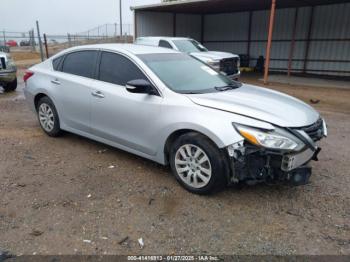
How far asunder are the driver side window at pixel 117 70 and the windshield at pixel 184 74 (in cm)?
18

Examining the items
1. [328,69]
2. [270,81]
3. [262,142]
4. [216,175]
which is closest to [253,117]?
[262,142]

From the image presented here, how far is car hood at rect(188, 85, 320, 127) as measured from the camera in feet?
10.7

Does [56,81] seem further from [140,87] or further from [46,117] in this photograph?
[140,87]

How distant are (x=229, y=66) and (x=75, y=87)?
771cm

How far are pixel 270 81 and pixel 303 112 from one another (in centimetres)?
1072

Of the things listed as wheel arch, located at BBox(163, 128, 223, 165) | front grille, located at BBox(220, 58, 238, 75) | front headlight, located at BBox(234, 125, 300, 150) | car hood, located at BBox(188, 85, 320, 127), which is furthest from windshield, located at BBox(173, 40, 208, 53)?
front headlight, located at BBox(234, 125, 300, 150)

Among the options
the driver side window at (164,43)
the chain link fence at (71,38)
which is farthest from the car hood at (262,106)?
the chain link fence at (71,38)

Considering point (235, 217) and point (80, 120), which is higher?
point (80, 120)

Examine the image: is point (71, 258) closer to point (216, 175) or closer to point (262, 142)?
point (216, 175)

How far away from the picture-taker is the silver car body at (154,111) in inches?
129

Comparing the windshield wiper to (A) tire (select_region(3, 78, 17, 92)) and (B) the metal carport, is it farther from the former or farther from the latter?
(B) the metal carport

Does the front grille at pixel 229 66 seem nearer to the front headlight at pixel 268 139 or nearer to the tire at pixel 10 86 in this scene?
the tire at pixel 10 86

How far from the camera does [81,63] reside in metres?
4.82

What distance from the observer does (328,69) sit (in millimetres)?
16516
